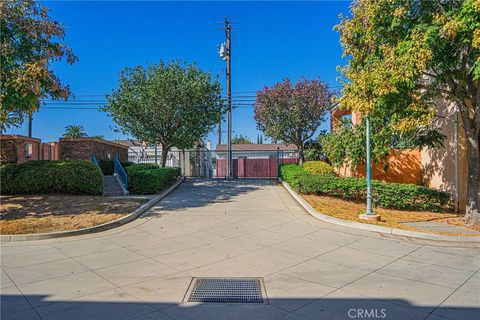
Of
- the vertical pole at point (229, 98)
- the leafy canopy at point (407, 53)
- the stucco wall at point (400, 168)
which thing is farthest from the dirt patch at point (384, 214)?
the vertical pole at point (229, 98)

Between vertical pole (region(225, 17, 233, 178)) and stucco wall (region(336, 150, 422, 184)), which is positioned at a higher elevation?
vertical pole (region(225, 17, 233, 178))

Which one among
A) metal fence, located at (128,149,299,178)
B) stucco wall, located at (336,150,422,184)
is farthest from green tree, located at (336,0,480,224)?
metal fence, located at (128,149,299,178)

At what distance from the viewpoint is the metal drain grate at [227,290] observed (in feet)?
13.5

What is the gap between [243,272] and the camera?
5.12m

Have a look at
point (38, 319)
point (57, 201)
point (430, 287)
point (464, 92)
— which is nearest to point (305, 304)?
point (430, 287)

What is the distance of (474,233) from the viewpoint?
770 centimetres

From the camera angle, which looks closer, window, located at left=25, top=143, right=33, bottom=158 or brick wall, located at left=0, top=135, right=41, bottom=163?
brick wall, located at left=0, top=135, right=41, bottom=163

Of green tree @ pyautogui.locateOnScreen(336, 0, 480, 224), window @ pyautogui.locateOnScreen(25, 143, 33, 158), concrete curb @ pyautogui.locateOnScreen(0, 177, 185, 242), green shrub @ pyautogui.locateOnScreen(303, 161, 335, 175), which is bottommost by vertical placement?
concrete curb @ pyautogui.locateOnScreen(0, 177, 185, 242)

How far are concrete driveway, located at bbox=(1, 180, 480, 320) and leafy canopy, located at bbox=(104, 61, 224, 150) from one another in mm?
9318

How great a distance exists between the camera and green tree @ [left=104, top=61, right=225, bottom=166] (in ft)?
55.1

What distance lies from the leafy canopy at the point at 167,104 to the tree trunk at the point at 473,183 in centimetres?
1251

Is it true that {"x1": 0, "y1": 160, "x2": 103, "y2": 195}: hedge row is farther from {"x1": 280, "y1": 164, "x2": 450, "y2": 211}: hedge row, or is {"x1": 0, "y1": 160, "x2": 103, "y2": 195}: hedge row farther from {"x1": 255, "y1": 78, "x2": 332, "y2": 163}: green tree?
{"x1": 255, "y1": 78, "x2": 332, "y2": 163}: green tree

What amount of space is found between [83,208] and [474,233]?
1118 cm

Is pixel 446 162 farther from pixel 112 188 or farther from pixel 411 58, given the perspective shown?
pixel 112 188
